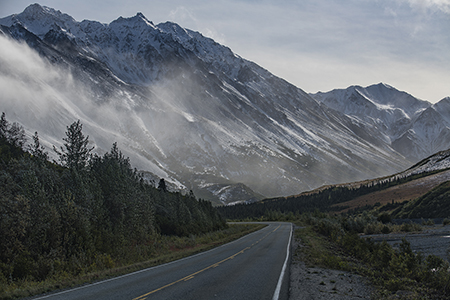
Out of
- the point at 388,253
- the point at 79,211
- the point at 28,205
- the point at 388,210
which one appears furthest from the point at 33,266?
the point at 388,210

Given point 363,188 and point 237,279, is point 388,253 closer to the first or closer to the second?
point 237,279

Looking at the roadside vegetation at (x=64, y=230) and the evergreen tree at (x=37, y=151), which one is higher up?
the evergreen tree at (x=37, y=151)

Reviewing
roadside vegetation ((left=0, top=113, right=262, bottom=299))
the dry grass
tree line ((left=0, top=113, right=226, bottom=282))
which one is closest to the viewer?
roadside vegetation ((left=0, top=113, right=262, bottom=299))

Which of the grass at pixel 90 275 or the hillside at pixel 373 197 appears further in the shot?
the hillside at pixel 373 197

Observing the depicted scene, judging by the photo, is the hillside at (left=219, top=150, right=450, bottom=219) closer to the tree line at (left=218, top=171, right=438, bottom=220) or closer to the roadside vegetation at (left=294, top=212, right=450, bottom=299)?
the tree line at (left=218, top=171, right=438, bottom=220)

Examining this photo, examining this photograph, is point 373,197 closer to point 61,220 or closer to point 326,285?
point 326,285

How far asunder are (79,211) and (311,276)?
11846 millimetres

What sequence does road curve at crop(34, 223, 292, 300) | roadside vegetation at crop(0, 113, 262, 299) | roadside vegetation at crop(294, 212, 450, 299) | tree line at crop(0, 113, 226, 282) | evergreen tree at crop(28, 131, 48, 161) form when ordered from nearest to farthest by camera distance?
road curve at crop(34, 223, 292, 300) → roadside vegetation at crop(294, 212, 450, 299) → roadside vegetation at crop(0, 113, 262, 299) → tree line at crop(0, 113, 226, 282) → evergreen tree at crop(28, 131, 48, 161)

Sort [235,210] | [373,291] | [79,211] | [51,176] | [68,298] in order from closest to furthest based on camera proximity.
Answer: [68,298], [373,291], [79,211], [51,176], [235,210]

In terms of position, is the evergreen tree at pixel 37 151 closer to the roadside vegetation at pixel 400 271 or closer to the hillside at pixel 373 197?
the roadside vegetation at pixel 400 271

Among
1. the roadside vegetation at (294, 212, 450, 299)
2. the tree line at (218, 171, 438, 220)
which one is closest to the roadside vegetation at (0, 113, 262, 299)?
the roadside vegetation at (294, 212, 450, 299)

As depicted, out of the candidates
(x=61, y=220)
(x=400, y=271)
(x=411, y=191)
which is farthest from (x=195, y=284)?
(x=411, y=191)

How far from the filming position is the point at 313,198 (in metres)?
145

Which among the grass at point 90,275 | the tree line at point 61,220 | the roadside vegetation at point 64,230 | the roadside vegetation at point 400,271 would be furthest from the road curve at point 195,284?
the tree line at point 61,220
